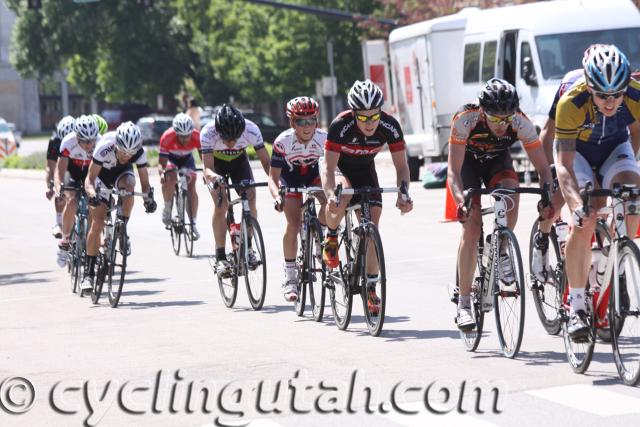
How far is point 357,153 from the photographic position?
10.5 metres

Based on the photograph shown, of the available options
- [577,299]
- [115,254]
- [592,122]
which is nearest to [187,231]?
[115,254]

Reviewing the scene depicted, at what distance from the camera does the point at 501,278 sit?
8711mm

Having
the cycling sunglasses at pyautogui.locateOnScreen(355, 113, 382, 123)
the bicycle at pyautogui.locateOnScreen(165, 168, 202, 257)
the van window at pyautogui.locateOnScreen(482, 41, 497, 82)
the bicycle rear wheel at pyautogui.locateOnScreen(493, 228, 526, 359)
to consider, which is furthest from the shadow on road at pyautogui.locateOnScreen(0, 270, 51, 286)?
the van window at pyautogui.locateOnScreen(482, 41, 497, 82)

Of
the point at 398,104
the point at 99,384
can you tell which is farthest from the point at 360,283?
the point at 398,104

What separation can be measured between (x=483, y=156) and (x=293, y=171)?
2.64 metres

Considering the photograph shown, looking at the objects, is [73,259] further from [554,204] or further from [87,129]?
[554,204]

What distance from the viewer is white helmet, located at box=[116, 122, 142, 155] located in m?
13.0

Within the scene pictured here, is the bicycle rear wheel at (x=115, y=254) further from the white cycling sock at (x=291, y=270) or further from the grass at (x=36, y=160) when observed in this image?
the grass at (x=36, y=160)

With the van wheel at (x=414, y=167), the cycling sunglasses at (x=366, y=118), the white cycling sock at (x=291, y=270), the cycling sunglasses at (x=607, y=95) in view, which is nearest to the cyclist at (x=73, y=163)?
the white cycling sock at (x=291, y=270)

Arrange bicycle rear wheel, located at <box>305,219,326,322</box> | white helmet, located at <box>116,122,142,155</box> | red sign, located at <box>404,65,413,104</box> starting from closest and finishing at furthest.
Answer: bicycle rear wheel, located at <box>305,219,326,322</box> < white helmet, located at <box>116,122,142,155</box> < red sign, located at <box>404,65,413,104</box>

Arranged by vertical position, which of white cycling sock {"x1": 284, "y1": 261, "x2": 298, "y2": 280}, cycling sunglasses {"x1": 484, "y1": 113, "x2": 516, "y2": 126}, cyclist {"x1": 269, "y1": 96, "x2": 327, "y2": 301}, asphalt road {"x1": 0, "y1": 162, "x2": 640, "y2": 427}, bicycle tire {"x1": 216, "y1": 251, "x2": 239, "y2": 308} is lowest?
asphalt road {"x1": 0, "y1": 162, "x2": 640, "y2": 427}

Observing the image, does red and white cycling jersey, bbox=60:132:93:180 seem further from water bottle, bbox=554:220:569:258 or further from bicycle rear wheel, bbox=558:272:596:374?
bicycle rear wheel, bbox=558:272:596:374

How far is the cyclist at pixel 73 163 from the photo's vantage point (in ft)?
46.9

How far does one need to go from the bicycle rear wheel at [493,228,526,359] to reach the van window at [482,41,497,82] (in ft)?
55.9
